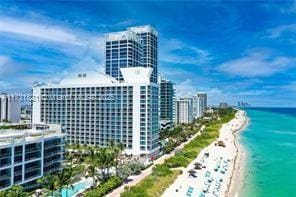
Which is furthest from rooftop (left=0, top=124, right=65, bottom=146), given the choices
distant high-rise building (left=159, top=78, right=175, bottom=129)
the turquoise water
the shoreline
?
distant high-rise building (left=159, top=78, right=175, bottom=129)

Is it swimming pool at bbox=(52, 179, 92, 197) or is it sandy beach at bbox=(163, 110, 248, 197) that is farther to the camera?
sandy beach at bbox=(163, 110, 248, 197)

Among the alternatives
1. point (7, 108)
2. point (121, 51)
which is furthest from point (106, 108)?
point (7, 108)

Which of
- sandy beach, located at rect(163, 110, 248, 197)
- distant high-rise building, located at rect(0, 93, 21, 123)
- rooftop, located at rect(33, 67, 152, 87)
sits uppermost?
rooftop, located at rect(33, 67, 152, 87)

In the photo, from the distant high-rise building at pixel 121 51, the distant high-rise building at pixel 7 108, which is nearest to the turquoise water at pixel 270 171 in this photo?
the distant high-rise building at pixel 121 51

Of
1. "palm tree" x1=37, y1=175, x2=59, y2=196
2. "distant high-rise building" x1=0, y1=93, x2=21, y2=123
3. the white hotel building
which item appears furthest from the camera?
"distant high-rise building" x1=0, y1=93, x2=21, y2=123

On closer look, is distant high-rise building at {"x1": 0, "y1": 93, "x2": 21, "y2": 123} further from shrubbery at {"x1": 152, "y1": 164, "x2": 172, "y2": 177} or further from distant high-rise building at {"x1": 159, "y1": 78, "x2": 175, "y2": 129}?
shrubbery at {"x1": 152, "y1": 164, "x2": 172, "y2": 177}

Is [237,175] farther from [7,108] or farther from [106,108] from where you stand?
[7,108]

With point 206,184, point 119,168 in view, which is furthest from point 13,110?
point 206,184
